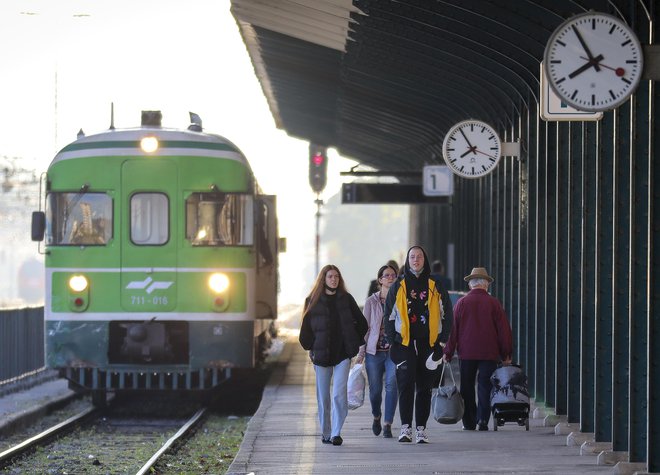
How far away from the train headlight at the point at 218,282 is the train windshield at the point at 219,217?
0.38 metres

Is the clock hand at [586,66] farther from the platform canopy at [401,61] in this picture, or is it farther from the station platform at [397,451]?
the station platform at [397,451]

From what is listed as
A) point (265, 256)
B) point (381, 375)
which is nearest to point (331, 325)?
point (381, 375)

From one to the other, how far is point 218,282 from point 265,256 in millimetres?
1942

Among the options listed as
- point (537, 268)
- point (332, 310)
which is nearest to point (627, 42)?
point (332, 310)

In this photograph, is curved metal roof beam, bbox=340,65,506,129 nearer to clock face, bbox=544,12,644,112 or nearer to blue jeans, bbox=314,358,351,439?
blue jeans, bbox=314,358,351,439

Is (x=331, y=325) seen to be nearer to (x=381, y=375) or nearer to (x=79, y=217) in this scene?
(x=381, y=375)

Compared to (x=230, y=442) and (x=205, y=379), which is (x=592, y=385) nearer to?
(x=230, y=442)

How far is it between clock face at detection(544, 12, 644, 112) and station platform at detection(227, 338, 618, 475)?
3318mm

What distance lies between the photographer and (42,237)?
18594mm

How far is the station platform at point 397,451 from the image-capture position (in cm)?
1167

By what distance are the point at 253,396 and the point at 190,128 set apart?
5.07 meters

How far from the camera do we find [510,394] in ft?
46.6

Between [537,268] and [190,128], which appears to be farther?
[190,128]

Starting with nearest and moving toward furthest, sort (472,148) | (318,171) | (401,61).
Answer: (472,148), (401,61), (318,171)
